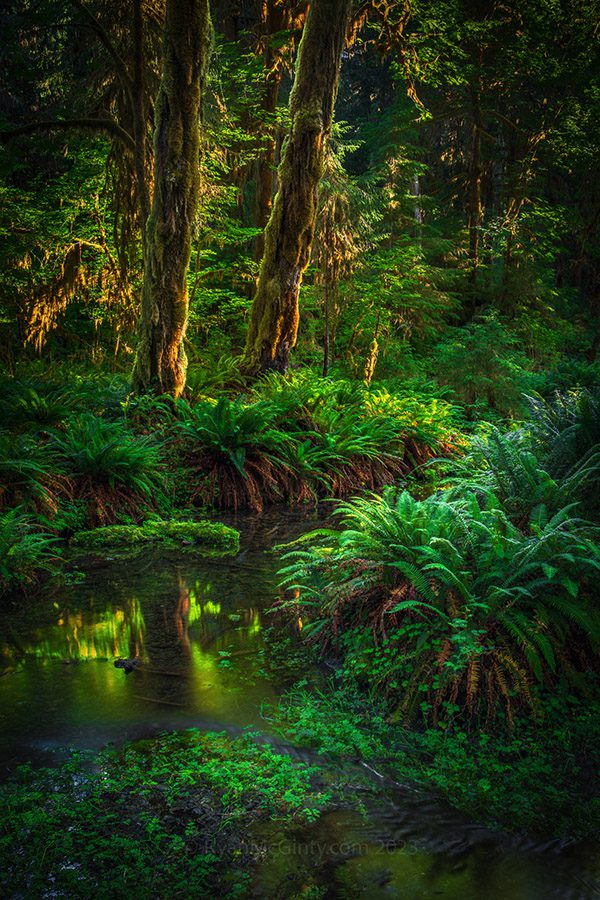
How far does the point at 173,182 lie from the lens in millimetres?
9188

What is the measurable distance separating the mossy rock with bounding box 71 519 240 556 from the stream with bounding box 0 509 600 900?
0.97 feet

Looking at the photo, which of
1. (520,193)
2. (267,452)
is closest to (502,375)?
(267,452)

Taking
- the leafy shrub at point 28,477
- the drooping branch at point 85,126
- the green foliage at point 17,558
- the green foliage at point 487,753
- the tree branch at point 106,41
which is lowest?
the green foliage at point 487,753

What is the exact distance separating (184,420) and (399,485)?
3.46m

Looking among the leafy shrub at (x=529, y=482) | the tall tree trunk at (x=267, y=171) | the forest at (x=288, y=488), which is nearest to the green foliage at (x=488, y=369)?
the forest at (x=288, y=488)

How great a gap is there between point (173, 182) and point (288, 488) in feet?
15.5

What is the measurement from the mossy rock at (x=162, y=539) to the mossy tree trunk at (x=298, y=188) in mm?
5327

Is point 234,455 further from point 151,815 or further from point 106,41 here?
point 106,41

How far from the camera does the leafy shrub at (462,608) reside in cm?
349

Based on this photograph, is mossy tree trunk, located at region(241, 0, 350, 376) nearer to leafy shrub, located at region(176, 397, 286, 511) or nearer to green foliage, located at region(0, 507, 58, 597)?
leafy shrub, located at region(176, 397, 286, 511)

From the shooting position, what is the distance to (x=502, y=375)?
12703 mm

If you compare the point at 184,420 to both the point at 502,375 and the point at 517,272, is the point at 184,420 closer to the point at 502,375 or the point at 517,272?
the point at 502,375

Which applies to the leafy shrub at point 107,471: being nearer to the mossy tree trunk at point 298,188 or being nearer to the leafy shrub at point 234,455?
the leafy shrub at point 234,455

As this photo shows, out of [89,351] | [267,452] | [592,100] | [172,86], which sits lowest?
[267,452]
